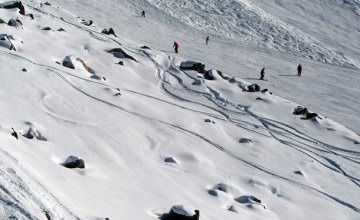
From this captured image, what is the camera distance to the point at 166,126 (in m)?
19.2

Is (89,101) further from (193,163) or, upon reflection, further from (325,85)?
(325,85)

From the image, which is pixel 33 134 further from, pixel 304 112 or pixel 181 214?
pixel 304 112

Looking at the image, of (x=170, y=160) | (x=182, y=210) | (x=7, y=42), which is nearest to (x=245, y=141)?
(x=170, y=160)

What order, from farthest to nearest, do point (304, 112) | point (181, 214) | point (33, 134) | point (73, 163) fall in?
point (304, 112), point (33, 134), point (73, 163), point (181, 214)

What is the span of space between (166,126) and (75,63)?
21.6 feet

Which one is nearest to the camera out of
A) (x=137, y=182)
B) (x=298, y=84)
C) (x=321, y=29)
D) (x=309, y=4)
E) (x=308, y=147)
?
(x=137, y=182)

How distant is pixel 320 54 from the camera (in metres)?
39.2

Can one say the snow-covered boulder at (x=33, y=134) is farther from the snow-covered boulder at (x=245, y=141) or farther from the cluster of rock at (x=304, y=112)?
the cluster of rock at (x=304, y=112)

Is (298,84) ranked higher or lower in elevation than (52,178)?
lower

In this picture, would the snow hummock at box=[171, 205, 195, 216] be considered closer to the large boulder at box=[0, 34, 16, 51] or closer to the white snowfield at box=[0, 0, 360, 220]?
the white snowfield at box=[0, 0, 360, 220]

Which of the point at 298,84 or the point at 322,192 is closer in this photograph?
the point at 322,192

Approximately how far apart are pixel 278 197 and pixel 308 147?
5985mm

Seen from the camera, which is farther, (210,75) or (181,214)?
(210,75)

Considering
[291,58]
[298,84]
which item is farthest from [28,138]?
[291,58]
